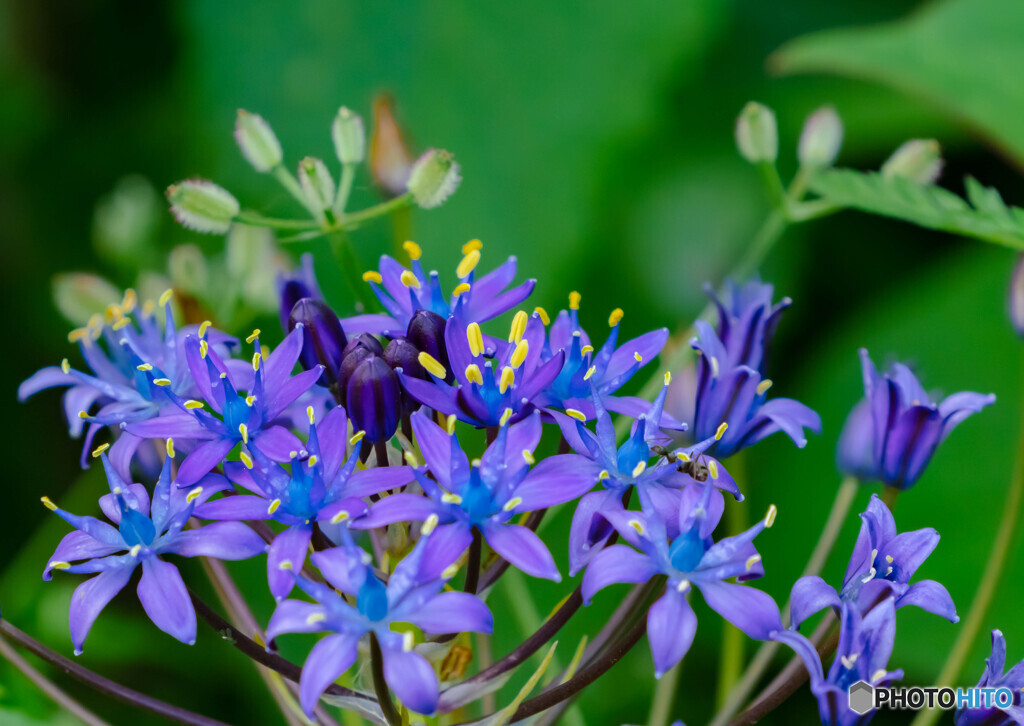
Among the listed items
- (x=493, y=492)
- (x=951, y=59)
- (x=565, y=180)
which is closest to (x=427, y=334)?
(x=493, y=492)

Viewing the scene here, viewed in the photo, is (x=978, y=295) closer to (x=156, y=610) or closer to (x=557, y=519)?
(x=557, y=519)

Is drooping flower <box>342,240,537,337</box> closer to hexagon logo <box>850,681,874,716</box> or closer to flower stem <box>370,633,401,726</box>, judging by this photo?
flower stem <box>370,633,401,726</box>

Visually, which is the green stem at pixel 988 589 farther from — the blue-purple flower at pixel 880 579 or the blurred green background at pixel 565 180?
the blurred green background at pixel 565 180

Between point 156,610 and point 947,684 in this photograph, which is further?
point 947,684

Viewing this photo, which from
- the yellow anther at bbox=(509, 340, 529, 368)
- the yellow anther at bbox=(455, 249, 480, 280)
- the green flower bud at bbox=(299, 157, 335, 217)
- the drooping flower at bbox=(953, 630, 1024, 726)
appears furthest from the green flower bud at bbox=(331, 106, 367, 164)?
the drooping flower at bbox=(953, 630, 1024, 726)

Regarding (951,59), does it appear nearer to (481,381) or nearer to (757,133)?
(757,133)

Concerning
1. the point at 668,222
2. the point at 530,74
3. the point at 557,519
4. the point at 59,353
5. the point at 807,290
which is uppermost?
the point at 530,74

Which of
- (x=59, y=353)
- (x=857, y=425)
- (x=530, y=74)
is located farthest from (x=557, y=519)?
(x=59, y=353)
